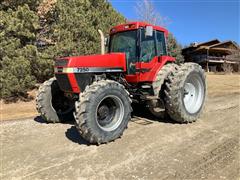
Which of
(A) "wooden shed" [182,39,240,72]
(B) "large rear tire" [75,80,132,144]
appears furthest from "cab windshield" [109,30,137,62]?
(A) "wooden shed" [182,39,240,72]

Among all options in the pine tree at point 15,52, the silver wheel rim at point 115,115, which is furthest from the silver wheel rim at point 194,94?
the pine tree at point 15,52

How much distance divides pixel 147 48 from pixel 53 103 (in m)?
2.60

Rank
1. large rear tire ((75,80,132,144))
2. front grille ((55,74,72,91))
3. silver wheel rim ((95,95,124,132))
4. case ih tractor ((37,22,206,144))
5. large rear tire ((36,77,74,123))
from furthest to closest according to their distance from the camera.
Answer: large rear tire ((36,77,74,123)) → front grille ((55,74,72,91)) → silver wheel rim ((95,95,124,132)) → case ih tractor ((37,22,206,144)) → large rear tire ((75,80,132,144))

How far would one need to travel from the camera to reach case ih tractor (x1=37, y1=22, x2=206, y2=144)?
17.1 feet

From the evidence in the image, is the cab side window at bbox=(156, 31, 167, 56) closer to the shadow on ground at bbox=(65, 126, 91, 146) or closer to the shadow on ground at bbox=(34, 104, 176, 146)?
the shadow on ground at bbox=(34, 104, 176, 146)

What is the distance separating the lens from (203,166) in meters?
4.14

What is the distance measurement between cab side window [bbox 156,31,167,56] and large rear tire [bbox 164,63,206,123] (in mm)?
586

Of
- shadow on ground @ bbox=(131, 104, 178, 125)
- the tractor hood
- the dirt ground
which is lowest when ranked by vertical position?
the dirt ground

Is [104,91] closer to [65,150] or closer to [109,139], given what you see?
[109,139]

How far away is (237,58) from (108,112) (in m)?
34.0

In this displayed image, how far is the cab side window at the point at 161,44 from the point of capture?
6828mm

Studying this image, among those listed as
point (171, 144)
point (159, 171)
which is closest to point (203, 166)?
point (159, 171)

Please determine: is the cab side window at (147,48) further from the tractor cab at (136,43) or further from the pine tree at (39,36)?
the pine tree at (39,36)

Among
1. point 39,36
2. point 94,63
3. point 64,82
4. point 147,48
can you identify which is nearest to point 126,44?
point 147,48
